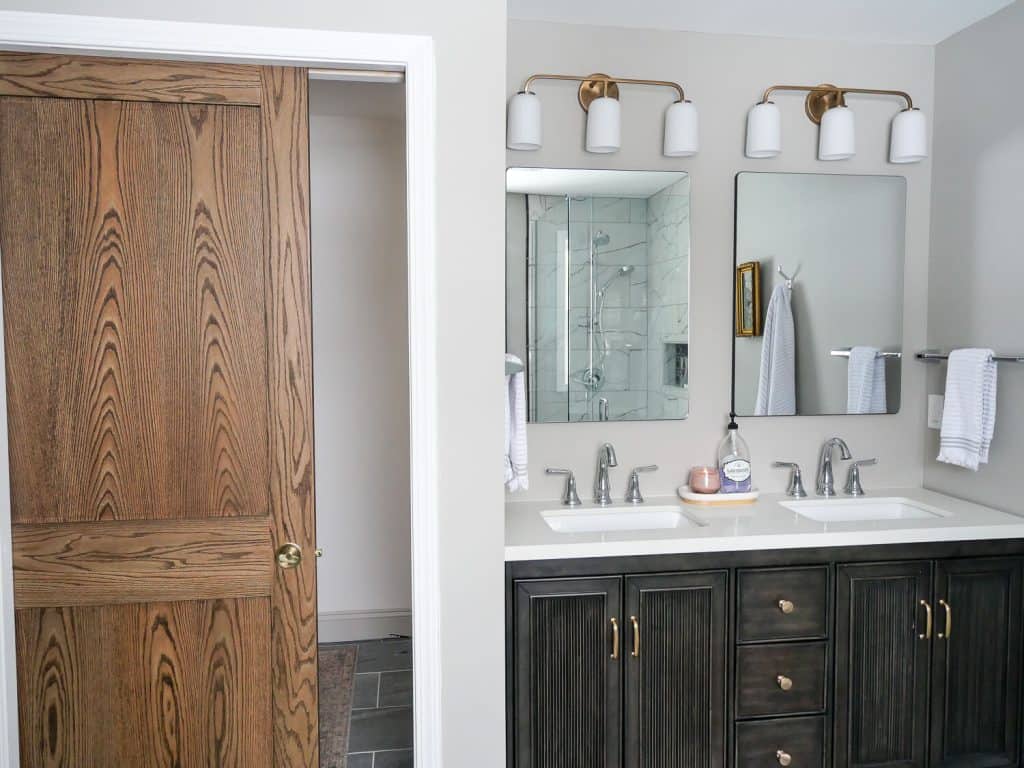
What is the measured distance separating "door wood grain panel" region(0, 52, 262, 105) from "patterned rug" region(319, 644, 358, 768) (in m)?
2.06

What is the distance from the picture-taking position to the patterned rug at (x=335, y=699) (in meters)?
2.61

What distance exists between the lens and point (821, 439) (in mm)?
2818

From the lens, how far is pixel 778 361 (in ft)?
9.00

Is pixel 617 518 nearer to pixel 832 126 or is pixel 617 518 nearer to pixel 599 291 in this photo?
pixel 599 291

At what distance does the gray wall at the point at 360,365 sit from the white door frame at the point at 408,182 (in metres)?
1.46

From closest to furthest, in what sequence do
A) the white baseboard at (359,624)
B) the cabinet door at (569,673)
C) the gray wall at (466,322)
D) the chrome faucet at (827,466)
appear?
the gray wall at (466,322), the cabinet door at (569,673), the chrome faucet at (827,466), the white baseboard at (359,624)

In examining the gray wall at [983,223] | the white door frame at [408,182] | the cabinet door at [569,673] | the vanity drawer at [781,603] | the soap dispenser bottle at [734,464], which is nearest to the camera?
the white door frame at [408,182]

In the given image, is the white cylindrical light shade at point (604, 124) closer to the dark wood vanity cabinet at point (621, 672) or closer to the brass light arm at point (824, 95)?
the brass light arm at point (824, 95)

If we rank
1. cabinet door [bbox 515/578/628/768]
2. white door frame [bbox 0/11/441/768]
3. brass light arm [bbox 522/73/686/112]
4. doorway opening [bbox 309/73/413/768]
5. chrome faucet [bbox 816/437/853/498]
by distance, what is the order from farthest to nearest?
1. doorway opening [bbox 309/73/413/768]
2. chrome faucet [bbox 816/437/853/498]
3. brass light arm [bbox 522/73/686/112]
4. cabinet door [bbox 515/578/628/768]
5. white door frame [bbox 0/11/441/768]

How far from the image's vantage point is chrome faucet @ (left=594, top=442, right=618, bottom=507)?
2.63 metres

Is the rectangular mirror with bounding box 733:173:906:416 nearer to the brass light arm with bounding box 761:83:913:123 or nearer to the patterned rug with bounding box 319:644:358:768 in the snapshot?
the brass light arm with bounding box 761:83:913:123

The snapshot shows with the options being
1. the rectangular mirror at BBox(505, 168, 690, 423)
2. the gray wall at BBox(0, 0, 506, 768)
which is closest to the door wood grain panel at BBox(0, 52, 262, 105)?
the gray wall at BBox(0, 0, 506, 768)

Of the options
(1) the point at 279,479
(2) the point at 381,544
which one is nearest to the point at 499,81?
(1) the point at 279,479

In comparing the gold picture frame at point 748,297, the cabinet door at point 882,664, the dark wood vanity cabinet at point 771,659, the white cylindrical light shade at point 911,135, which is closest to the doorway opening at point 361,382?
the dark wood vanity cabinet at point 771,659
